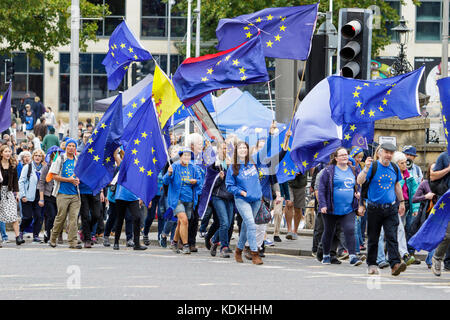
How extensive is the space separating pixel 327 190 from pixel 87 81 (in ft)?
130

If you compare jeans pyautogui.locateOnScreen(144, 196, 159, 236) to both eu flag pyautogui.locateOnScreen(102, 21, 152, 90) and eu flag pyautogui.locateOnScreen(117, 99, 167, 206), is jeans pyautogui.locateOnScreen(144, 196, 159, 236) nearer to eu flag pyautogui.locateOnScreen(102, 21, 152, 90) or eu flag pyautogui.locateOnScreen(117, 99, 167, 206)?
eu flag pyautogui.locateOnScreen(117, 99, 167, 206)

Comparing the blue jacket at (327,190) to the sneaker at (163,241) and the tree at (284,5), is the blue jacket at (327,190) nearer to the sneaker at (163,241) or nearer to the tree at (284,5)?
the sneaker at (163,241)

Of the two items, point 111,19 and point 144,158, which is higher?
point 111,19

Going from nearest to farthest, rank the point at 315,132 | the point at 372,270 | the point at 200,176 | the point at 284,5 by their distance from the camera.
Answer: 1. the point at 372,270
2. the point at 315,132
3. the point at 200,176
4. the point at 284,5

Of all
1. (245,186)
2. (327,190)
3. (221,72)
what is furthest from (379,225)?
(221,72)

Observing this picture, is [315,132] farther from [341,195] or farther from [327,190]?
[341,195]

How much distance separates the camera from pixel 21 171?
19391mm

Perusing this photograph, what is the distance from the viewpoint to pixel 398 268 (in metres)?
13.2

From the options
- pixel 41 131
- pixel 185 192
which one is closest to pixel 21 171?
pixel 185 192

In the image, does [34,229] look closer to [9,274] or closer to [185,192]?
[185,192]

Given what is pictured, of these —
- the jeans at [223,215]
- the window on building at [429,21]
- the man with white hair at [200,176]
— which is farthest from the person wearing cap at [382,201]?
the window on building at [429,21]

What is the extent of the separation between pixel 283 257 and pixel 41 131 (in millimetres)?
18447

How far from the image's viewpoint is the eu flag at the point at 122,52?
18.3m
